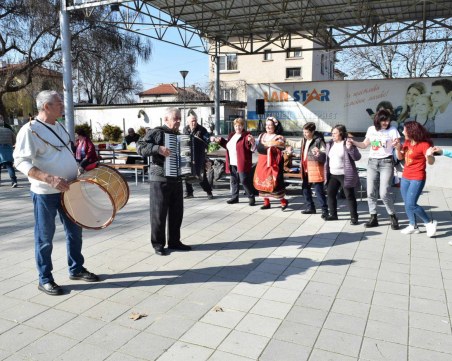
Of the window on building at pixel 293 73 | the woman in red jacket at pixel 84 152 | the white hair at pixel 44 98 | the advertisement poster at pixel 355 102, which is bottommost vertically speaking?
the woman in red jacket at pixel 84 152

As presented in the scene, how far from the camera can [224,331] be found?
3.29 meters

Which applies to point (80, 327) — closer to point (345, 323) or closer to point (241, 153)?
point (345, 323)

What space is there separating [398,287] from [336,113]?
650 inches

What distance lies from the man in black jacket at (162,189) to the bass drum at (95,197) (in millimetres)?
803

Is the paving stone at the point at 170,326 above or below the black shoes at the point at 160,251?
below

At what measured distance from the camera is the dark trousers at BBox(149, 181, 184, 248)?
16.1 ft

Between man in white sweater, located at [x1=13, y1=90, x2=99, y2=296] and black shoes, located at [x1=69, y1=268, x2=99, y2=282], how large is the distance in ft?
0.97

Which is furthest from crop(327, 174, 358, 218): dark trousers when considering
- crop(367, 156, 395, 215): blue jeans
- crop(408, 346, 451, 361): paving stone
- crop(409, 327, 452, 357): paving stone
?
crop(408, 346, 451, 361): paving stone

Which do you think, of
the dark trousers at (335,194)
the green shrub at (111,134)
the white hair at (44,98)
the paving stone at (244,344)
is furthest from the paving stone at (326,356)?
the green shrub at (111,134)

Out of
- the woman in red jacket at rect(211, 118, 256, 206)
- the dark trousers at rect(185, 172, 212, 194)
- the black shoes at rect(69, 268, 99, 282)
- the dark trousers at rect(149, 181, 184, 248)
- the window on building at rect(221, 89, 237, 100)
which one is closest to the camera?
the black shoes at rect(69, 268, 99, 282)

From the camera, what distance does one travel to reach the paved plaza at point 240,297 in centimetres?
305

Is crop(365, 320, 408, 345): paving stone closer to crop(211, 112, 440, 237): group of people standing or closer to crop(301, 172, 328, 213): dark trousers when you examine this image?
crop(211, 112, 440, 237): group of people standing

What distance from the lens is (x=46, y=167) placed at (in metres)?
3.69

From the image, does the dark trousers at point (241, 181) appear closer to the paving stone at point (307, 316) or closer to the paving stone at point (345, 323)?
the paving stone at point (307, 316)
